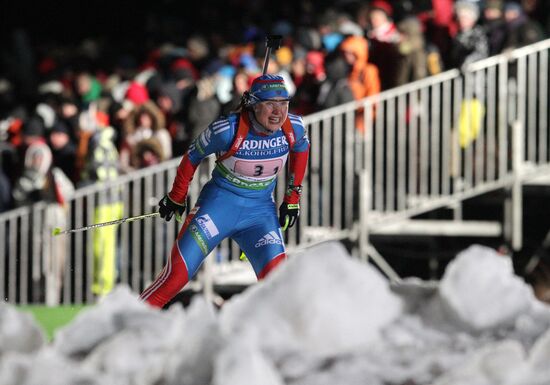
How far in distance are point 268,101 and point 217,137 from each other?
1.35 ft

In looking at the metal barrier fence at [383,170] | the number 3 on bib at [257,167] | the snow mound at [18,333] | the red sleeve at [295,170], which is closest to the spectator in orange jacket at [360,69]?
the metal barrier fence at [383,170]

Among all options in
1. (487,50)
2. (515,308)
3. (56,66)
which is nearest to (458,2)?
(487,50)

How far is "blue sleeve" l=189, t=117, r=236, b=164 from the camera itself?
27.2 feet

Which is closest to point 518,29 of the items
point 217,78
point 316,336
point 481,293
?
point 217,78

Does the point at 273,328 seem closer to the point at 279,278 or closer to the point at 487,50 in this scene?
the point at 279,278

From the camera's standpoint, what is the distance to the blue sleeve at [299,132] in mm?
8586

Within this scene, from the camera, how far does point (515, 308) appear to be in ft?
→ 11.3

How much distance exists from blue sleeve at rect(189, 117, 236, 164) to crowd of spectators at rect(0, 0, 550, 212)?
403cm

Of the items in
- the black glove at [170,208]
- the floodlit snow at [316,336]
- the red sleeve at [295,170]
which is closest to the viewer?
the floodlit snow at [316,336]

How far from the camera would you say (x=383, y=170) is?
484 inches

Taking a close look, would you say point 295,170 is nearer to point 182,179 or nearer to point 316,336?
point 182,179

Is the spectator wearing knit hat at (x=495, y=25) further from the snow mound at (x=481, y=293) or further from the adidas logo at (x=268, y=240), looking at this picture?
the snow mound at (x=481, y=293)

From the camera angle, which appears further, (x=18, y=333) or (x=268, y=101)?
(x=268, y=101)

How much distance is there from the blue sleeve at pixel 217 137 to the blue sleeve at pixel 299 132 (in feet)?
1.56
